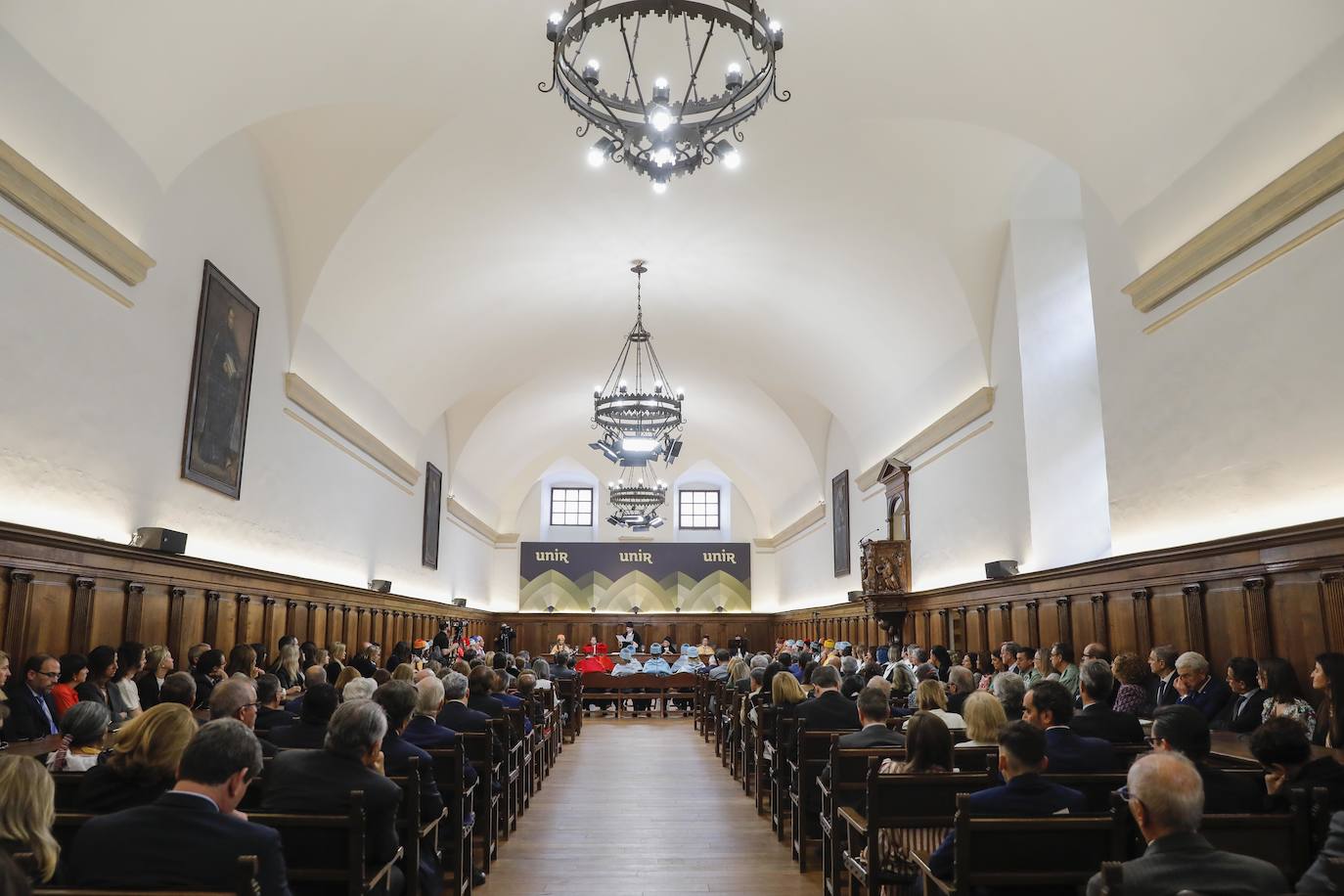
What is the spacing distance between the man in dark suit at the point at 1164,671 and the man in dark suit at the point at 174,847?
247 inches

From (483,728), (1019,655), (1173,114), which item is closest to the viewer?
(483,728)

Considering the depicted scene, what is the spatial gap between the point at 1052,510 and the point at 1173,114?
4.61 meters

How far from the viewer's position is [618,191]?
12.4m

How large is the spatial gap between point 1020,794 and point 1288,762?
1.02m

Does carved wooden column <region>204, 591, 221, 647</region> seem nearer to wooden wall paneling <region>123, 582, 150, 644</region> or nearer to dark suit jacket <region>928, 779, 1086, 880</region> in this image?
wooden wall paneling <region>123, 582, 150, 644</region>

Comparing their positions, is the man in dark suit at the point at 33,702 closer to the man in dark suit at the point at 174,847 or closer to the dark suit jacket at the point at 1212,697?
the man in dark suit at the point at 174,847

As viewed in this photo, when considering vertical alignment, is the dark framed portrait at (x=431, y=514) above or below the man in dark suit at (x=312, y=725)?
above

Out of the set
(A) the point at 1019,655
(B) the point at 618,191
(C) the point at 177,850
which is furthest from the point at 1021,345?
(C) the point at 177,850

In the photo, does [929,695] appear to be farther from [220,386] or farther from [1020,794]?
[220,386]

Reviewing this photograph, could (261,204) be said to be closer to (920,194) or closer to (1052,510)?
(920,194)

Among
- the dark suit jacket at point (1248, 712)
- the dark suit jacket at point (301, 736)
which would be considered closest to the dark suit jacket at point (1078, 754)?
the dark suit jacket at point (1248, 712)

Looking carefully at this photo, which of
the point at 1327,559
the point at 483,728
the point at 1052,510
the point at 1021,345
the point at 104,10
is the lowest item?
the point at 483,728

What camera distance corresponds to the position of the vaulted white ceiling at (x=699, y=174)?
7.16m

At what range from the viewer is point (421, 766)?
4.61 meters
